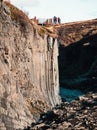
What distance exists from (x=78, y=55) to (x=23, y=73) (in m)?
66.8

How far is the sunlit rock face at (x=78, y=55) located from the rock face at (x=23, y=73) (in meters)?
23.9

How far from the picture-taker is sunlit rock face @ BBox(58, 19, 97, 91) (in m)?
120

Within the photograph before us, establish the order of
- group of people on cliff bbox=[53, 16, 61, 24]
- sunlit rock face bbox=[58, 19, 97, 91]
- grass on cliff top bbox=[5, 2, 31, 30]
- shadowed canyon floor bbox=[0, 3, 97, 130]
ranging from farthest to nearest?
group of people on cliff bbox=[53, 16, 61, 24] → sunlit rock face bbox=[58, 19, 97, 91] → grass on cliff top bbox=[5, 2, 31, 30] → shadowed canyon floor bbox=[0, 3, 97, 130]

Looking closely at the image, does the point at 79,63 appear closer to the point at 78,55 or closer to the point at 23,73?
the point at 78,55

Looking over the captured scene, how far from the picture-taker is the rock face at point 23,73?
213 feet

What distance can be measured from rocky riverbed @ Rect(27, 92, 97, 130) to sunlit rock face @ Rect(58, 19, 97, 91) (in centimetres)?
3870

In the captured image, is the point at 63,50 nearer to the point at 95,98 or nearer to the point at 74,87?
the point at 74,87

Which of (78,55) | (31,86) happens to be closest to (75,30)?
(78,55)

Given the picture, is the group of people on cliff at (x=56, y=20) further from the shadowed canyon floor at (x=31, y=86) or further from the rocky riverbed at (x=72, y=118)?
the rocky riverbed at (x=72, y=118)

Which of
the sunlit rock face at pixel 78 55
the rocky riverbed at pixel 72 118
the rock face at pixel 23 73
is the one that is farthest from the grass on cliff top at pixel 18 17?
the sunlit rock face at pixel 78 55

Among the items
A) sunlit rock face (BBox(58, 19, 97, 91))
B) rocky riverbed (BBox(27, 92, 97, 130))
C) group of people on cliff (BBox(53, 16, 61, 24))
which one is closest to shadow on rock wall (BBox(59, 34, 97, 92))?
sunlit rock face (BBox(58, 19, 97, 91))

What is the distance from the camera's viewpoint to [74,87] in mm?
116375

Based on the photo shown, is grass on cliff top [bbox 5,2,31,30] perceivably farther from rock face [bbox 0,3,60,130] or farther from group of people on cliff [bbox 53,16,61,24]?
group of people on cliff [bbox 53,16,61,24]

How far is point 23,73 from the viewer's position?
247 ft
